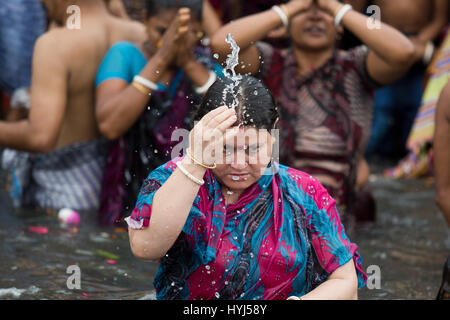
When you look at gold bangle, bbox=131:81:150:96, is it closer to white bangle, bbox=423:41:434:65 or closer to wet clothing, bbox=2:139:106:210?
wet clothing, bbox=2:139:106:210

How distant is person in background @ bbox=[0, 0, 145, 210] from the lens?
461 cm

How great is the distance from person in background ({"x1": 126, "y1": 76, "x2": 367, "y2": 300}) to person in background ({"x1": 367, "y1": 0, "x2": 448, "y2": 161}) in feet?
13.9

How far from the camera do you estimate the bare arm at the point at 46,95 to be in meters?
4.58

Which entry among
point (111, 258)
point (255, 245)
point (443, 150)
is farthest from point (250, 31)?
point (255, 245)

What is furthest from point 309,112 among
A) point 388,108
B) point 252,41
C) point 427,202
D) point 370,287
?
point 388,108

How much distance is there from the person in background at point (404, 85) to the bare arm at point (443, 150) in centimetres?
322

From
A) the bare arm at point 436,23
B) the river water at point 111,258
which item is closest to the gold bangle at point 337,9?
the river water at point 111,258

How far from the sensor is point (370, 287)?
3934mm

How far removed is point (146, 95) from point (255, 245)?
6.47ft

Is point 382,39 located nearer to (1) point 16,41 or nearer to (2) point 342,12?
(2) point 342,12

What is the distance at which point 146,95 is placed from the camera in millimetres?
4559

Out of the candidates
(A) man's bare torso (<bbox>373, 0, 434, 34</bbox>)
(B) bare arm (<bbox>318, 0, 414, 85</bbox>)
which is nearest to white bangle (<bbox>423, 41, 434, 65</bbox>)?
(A) man's bare torso (<bbox>373, 0, 434, 34</bbox>)

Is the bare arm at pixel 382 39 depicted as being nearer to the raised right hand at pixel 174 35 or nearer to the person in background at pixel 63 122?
the raised right hand at pixel 174 35
